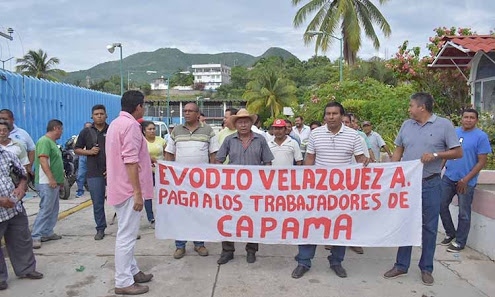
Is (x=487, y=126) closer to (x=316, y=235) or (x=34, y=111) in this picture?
→ (x=316, y=235)

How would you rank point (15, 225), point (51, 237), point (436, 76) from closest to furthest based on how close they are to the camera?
point (15, 225) < point (51, 237) < point (436, 76)

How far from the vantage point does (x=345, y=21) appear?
89.6ft

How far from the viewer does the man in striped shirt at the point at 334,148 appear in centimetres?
464

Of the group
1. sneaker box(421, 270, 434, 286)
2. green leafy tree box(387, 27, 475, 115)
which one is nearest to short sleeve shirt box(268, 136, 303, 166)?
sneaker box(421, 270, 434, 286)

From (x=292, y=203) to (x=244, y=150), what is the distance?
831mm

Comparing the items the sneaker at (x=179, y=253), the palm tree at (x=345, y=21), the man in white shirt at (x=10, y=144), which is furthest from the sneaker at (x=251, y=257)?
the palm tree at (x=345, y=21)

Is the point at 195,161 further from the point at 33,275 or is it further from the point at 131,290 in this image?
the point at 33,275

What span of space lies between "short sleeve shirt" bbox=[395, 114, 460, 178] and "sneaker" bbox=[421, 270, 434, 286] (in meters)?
1.02

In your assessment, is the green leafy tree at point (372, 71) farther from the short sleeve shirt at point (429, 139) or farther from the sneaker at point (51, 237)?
the sneaker at point (51, 237)

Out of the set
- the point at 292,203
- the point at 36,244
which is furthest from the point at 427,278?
the point at 36,244

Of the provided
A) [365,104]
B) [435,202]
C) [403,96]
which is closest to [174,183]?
[435,202]

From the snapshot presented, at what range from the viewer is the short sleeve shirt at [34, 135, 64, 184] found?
18.7 feet

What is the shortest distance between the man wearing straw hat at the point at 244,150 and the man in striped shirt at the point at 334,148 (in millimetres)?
618

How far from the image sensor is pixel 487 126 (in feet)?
26.6
